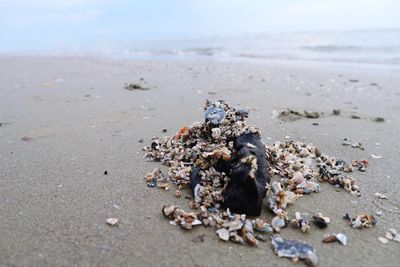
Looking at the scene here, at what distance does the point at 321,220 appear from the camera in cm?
215

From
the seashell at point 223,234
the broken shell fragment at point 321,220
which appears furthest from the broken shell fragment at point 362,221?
the seashell at point 223,234

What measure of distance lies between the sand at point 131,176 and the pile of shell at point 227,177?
64 mm

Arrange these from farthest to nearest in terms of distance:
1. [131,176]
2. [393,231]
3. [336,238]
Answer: [131,176] < [393,231] < [336,238]

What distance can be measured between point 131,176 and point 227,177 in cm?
82

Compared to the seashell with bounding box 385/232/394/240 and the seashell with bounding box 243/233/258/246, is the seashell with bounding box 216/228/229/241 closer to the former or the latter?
the seashell with bounding box 243/233/258/246

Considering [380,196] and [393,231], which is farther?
[380,196]

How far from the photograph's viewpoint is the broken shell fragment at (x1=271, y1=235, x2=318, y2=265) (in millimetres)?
1857

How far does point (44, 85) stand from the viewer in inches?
286

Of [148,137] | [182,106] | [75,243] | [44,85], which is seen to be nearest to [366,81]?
[182,106]

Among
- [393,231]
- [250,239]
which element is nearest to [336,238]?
[393,231]

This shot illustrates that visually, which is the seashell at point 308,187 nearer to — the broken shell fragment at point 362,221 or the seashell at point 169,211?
the broken shell fragment at point 362,221

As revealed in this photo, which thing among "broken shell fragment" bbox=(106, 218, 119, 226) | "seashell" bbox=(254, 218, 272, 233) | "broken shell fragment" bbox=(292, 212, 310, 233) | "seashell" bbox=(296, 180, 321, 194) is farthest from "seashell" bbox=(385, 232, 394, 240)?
"broken shell fragment" bbox=(106, 218, 119, 226)

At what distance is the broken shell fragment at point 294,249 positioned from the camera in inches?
73.1

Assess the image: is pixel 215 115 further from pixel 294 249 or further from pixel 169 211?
pixel 294 249
